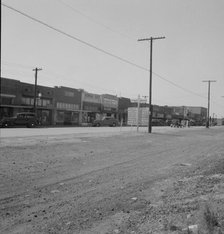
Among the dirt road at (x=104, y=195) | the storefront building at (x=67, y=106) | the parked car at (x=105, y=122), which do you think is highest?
the storefront building at (x=67, y=106)

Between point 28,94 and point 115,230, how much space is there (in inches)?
2041

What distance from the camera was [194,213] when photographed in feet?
18.9

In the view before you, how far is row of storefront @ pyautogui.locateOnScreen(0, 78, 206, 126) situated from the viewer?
169 feet

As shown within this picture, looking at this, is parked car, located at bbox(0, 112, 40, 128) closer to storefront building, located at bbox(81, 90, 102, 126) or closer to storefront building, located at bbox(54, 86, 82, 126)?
storefront building, located at bbox(54, 86, 82, 126)

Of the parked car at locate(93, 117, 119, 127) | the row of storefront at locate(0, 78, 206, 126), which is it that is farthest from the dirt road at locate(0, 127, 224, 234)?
the parked car at locate(93, 117, 119, 127)

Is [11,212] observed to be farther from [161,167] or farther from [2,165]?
[161,167]

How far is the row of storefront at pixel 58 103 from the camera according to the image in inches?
2024

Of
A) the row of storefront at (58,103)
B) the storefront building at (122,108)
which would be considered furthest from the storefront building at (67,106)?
the storefront building at (122,108)

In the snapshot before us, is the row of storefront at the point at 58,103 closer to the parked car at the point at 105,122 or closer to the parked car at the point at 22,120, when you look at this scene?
the parked car at the point at 105,122

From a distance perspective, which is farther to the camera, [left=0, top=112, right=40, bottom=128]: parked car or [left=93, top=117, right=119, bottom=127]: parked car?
[left=93, top=117, right=119, bottom=127]: parked car

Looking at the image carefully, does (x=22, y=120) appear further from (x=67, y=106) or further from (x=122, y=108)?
(x=122, y=108)

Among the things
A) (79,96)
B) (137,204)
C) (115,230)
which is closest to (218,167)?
(137,204)

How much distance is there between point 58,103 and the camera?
63.3 m

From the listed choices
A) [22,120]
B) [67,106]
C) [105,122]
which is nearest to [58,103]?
[67,106]
